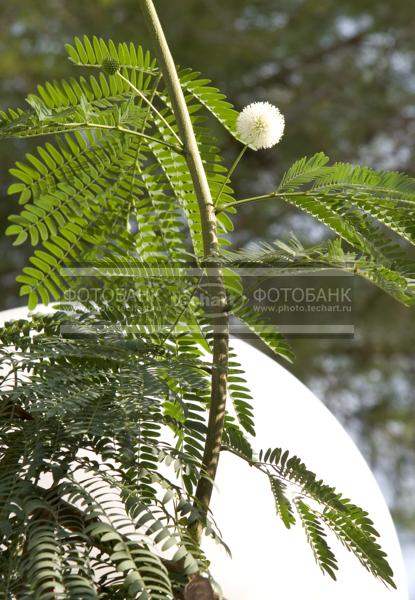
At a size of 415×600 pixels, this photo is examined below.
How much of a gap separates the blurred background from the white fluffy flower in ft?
8.56

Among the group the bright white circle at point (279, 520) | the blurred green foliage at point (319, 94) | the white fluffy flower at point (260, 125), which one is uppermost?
the blurred green foliage at point (319, 94)

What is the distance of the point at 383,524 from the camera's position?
87cm

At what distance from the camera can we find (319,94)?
3.47 metres

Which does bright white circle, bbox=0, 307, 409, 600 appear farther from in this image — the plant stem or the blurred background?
the blurred background

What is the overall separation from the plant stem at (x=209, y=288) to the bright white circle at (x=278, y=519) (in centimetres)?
3

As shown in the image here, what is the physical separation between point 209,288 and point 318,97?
9.56ft

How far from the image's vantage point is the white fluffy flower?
0.73 metres

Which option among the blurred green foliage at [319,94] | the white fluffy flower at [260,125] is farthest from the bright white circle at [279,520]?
the blurred green foliage at [319,94]

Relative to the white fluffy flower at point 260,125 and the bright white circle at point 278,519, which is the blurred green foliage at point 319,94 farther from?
the white fluffy flower at point 260,125

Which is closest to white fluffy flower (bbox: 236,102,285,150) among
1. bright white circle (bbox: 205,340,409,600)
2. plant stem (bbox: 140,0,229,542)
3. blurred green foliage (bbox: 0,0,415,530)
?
plant stem (bbox: 140,0,229,542)

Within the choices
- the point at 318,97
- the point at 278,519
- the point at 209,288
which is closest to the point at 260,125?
the point at 209,288

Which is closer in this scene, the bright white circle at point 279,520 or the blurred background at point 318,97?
the bright white circle at point 279,520

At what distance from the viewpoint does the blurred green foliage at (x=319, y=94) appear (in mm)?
3375
